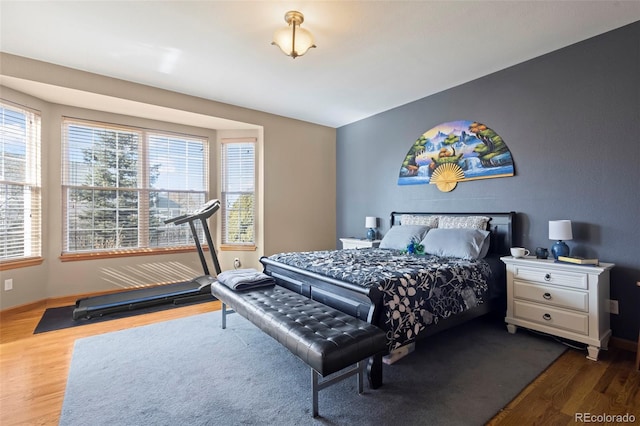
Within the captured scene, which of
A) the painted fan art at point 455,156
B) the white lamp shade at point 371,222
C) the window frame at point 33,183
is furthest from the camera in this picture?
the white lamp shade at point 371,222

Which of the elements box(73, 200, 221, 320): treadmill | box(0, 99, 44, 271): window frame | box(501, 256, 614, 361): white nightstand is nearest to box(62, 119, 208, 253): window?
box(0, 99, 44, 271): window frame

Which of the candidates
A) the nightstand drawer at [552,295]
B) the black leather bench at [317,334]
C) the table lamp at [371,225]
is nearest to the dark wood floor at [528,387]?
the nightstand drawer at [552,295]

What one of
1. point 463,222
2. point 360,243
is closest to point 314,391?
point 463,222

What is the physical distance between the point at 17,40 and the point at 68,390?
315 centimetres

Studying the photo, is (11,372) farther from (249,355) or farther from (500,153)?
(500,153)

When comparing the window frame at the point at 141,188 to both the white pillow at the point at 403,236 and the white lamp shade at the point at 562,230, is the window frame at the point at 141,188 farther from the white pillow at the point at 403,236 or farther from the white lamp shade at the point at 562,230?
the white lamp shade at the point at 562,230

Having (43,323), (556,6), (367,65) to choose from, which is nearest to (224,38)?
(367,65)

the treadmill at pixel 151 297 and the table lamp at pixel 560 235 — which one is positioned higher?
the table lamp at pixel 560 235

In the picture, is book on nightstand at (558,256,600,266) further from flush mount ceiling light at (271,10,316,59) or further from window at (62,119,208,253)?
window at (62,119,208,253)

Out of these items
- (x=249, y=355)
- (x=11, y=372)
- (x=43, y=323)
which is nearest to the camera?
(x=11, y=372)

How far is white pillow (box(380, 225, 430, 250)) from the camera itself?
376 cm

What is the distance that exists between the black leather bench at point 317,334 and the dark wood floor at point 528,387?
0.83 meters

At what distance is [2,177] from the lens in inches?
134

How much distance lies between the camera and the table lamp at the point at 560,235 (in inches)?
106
